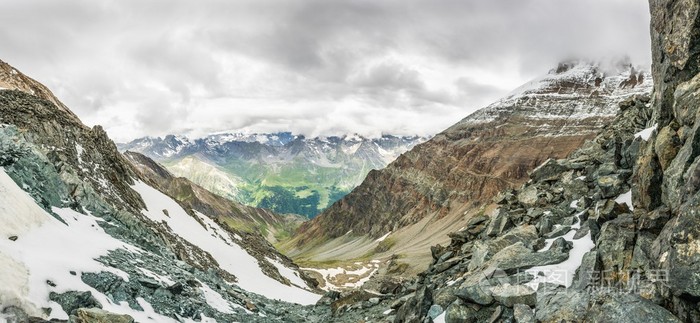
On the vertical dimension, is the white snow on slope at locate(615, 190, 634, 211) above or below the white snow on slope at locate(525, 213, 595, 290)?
above

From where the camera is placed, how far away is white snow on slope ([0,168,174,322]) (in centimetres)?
1403

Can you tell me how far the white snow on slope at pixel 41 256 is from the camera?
552 inches

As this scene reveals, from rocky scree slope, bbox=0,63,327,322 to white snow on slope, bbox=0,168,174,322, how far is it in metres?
0.04

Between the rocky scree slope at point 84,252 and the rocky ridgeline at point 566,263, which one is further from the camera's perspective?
the rocky scree slope at point 84,252

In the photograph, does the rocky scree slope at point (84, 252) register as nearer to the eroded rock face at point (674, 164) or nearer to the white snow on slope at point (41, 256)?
the white snow on slope at point (41, 256)

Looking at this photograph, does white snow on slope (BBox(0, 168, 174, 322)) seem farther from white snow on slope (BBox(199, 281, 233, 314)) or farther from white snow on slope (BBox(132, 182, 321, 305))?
white snow on slope (BBox(132, 182, 321, 305))

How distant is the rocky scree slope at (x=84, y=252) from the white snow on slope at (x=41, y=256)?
0.04 m

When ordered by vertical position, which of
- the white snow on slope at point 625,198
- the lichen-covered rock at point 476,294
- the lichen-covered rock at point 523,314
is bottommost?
the lichen-covered rock at point 523,314

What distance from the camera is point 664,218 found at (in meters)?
13.2

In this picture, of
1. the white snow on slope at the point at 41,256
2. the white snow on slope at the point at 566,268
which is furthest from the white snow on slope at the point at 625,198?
the white snow on slope at the point at 41,256

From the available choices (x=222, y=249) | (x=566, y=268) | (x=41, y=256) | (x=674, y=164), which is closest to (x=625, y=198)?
(x=566, y=268)

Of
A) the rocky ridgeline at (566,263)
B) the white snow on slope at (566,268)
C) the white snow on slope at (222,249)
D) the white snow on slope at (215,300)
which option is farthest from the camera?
the white snow on slope at (222,249)

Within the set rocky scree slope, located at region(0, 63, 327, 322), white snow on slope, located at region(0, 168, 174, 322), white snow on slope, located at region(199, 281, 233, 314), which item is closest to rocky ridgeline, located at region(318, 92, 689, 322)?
white snow on slope, located at region(199, 281, 233, 314)

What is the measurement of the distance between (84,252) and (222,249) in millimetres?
39000
